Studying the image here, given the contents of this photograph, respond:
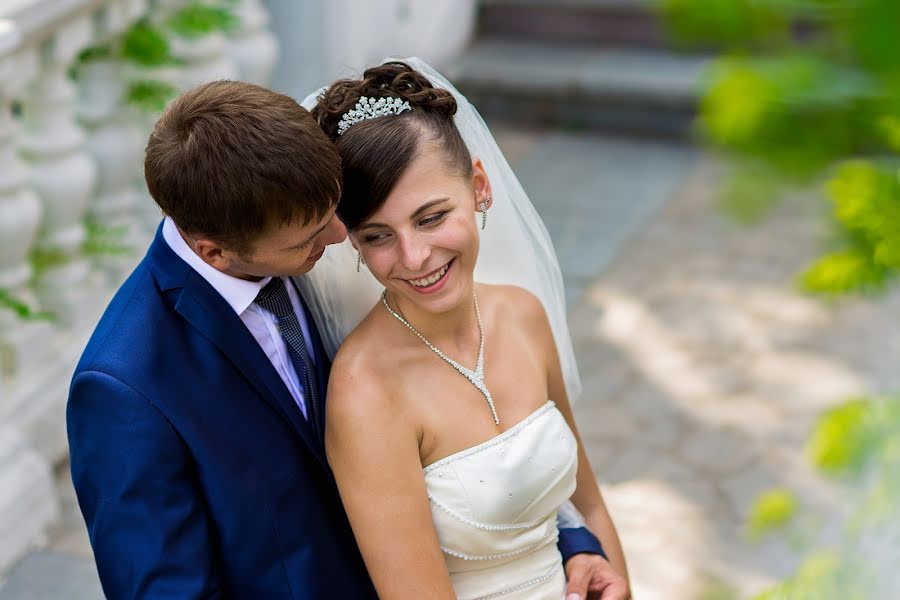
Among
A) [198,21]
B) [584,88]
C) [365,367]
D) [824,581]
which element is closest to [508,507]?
[365,367]

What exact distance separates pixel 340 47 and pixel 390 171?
4287 millimetres

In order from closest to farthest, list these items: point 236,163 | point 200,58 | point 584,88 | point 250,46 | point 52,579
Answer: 1. point 236,163
2. point 52,579
3. point 200,58
4. point 250,46
5. point 584,88

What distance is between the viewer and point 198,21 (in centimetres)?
370

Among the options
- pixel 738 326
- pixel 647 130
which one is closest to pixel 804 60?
pixel 738 326

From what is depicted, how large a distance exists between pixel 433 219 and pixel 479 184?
0.69ft

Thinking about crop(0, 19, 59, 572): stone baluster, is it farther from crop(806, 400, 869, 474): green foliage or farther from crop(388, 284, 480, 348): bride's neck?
crop(806, 400, 869, 474): green foliage

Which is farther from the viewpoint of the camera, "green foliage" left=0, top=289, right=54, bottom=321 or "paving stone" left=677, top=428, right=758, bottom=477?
"paving stone" left=677, top=428, right=758, bottom=477

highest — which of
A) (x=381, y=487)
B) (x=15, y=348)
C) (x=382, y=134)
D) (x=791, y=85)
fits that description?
(x=791, y=85)

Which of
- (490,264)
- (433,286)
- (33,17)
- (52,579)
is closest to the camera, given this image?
(433,286)

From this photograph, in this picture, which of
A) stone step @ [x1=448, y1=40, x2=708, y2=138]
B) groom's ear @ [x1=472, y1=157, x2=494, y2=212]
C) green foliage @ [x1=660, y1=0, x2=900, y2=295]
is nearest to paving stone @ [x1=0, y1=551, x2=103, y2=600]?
groom's ear @ [x1=472, y1=157, x2=494, y2=212]

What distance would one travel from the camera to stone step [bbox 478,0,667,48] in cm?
743

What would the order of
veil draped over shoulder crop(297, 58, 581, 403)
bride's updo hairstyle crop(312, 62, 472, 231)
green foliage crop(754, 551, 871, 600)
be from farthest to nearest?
veil draped over shoulder crop(297, 58, 581, 403)
bride's updo hairstyle crop(312, 62, 472, 231)
green foliage crop(754, 551, 871, 600)

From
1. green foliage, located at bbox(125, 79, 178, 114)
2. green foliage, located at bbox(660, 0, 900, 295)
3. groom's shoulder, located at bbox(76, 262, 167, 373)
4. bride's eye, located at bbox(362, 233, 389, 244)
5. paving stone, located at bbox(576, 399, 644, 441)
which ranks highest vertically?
green foliage, located at bbox(660, 0, 900, 295)

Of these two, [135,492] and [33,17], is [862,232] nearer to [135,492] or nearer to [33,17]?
[135,492]
